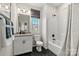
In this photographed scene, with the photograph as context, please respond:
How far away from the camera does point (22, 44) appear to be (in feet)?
4.82

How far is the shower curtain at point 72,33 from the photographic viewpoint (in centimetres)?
137

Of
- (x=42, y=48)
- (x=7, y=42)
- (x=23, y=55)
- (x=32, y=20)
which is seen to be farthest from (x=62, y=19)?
(x=7, y=42)

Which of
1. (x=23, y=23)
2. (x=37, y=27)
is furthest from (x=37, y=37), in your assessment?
(x=23, y=23)

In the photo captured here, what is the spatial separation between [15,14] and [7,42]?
0.61 m

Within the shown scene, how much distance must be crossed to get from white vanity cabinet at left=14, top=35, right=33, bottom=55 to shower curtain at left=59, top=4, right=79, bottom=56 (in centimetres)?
76

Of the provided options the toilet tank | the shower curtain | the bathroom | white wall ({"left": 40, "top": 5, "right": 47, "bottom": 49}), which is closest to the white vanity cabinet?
the bathroom

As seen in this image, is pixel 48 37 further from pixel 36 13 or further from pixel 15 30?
pixel 15 30

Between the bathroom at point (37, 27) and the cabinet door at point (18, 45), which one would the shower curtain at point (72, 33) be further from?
the cabinet door at point (18, 45)

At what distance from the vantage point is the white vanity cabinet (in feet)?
4.71

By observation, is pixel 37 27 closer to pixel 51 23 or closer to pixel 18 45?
pixel 51 23

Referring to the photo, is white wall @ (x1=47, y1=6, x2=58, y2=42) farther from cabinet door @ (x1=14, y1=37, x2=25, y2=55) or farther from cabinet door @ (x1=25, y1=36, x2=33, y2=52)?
cabinet door @ (x1=14, y1=37, x2=25, y2=55)

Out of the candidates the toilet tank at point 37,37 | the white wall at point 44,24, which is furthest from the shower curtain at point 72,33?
the toilet tank at point 37,37

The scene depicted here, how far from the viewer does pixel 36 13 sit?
4.81ft

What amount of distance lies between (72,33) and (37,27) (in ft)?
2.58
